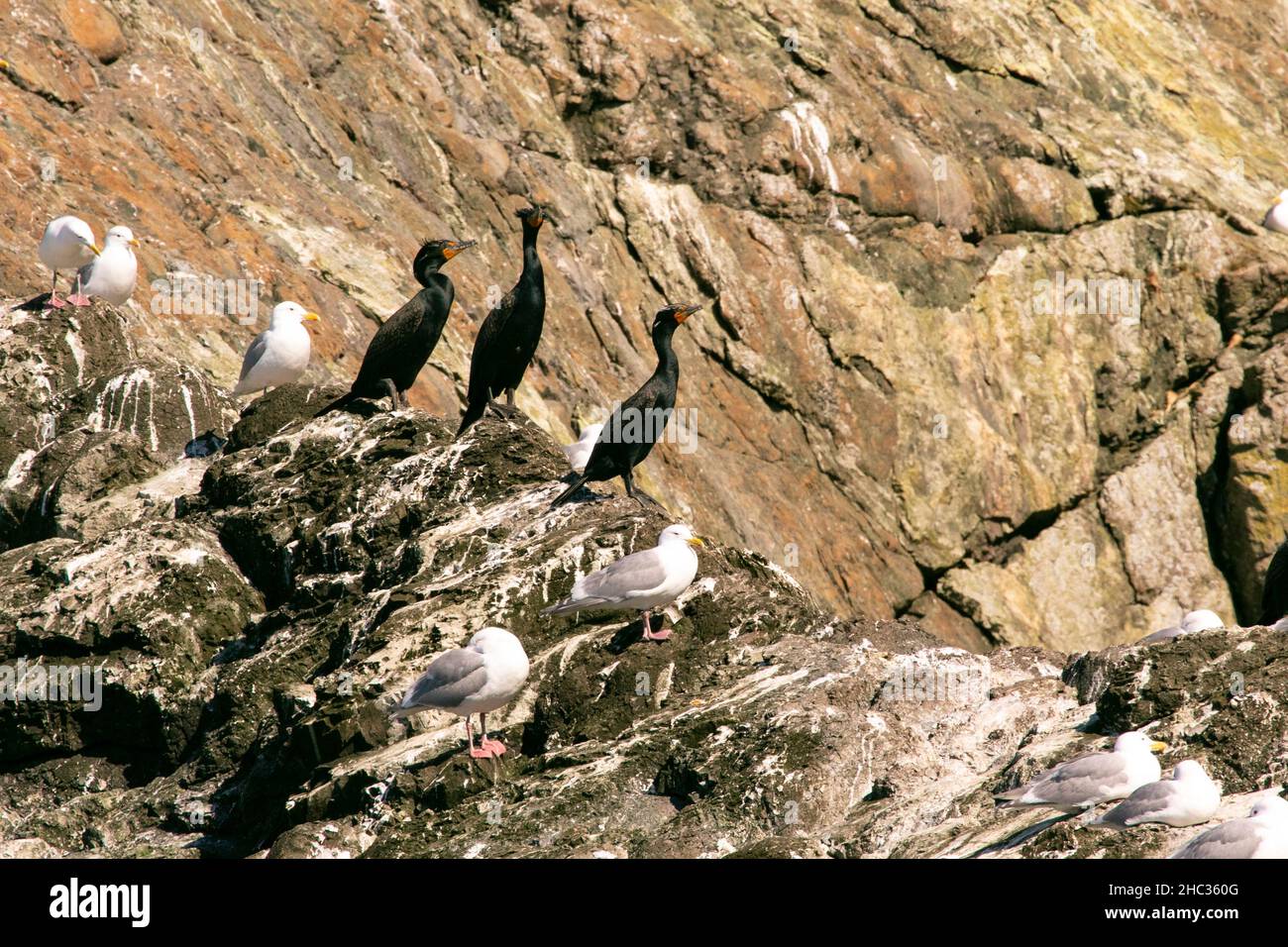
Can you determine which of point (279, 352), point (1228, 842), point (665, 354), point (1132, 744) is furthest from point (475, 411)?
point (1228, 842)

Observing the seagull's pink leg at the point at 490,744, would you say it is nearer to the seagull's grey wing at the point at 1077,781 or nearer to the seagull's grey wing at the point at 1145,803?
the seagull's grey wing at the point at 1077,781

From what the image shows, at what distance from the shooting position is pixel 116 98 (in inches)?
1056

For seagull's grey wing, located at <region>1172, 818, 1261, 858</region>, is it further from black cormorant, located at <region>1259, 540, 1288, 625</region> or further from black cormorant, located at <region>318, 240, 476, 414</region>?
black cormorant, located at <region>318, 240, 476, 414</region>

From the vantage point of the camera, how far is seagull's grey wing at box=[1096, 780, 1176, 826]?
29.8 feet

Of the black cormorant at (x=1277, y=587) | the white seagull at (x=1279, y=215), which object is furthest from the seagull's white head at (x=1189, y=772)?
the white seagull at (x=1279, y=215)

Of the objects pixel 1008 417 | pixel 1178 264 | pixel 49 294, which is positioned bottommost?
pixel 1008 417

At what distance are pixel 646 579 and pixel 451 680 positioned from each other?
141 cm

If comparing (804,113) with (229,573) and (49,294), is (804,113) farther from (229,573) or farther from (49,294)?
(229,573)

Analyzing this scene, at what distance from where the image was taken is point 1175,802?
909 cm

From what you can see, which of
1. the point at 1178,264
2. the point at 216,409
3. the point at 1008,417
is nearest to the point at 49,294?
the point at 216,409

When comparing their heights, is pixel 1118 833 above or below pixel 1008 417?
above

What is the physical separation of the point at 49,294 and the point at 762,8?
2168cm

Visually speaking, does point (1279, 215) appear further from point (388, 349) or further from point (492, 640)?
point (492, 640)

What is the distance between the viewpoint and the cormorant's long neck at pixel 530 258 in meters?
16.7
